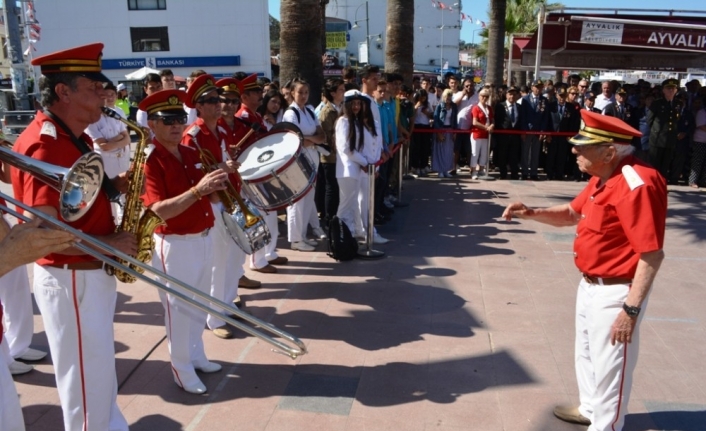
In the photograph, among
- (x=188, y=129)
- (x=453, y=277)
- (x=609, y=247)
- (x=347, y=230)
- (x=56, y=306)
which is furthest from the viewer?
(x=347, y=230)

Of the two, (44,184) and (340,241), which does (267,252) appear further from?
(44,184)

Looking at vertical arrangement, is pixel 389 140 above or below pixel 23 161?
below

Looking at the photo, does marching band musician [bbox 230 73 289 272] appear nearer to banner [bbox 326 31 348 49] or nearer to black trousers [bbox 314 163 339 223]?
black trousers [bbox 314 163 339 223]

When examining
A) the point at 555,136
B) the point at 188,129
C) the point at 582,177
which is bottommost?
the point at 582,177

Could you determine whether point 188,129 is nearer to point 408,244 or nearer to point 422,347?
point 422,347

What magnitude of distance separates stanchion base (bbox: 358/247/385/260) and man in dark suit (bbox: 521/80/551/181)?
6687 mm

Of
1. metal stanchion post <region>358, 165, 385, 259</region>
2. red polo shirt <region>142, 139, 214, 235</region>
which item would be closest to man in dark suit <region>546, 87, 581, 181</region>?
metal stanchion post <region>358, 165, 385, 259</region>

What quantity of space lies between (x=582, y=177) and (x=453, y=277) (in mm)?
7780

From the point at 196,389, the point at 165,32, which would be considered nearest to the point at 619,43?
the point at 196,389

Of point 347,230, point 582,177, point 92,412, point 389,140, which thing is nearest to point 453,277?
point 347,230

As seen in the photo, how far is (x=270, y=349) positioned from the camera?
480cm

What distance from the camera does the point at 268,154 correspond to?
16.9 ft

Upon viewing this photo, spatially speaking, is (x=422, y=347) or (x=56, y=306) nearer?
(x=56, y=306)

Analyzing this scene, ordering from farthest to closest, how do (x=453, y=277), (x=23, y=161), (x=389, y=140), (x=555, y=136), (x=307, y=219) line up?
(x=555, y=136)
(x=389, y=140)
(x=307, y=219)
(x=453, y=277)
(x=23, y=161)
